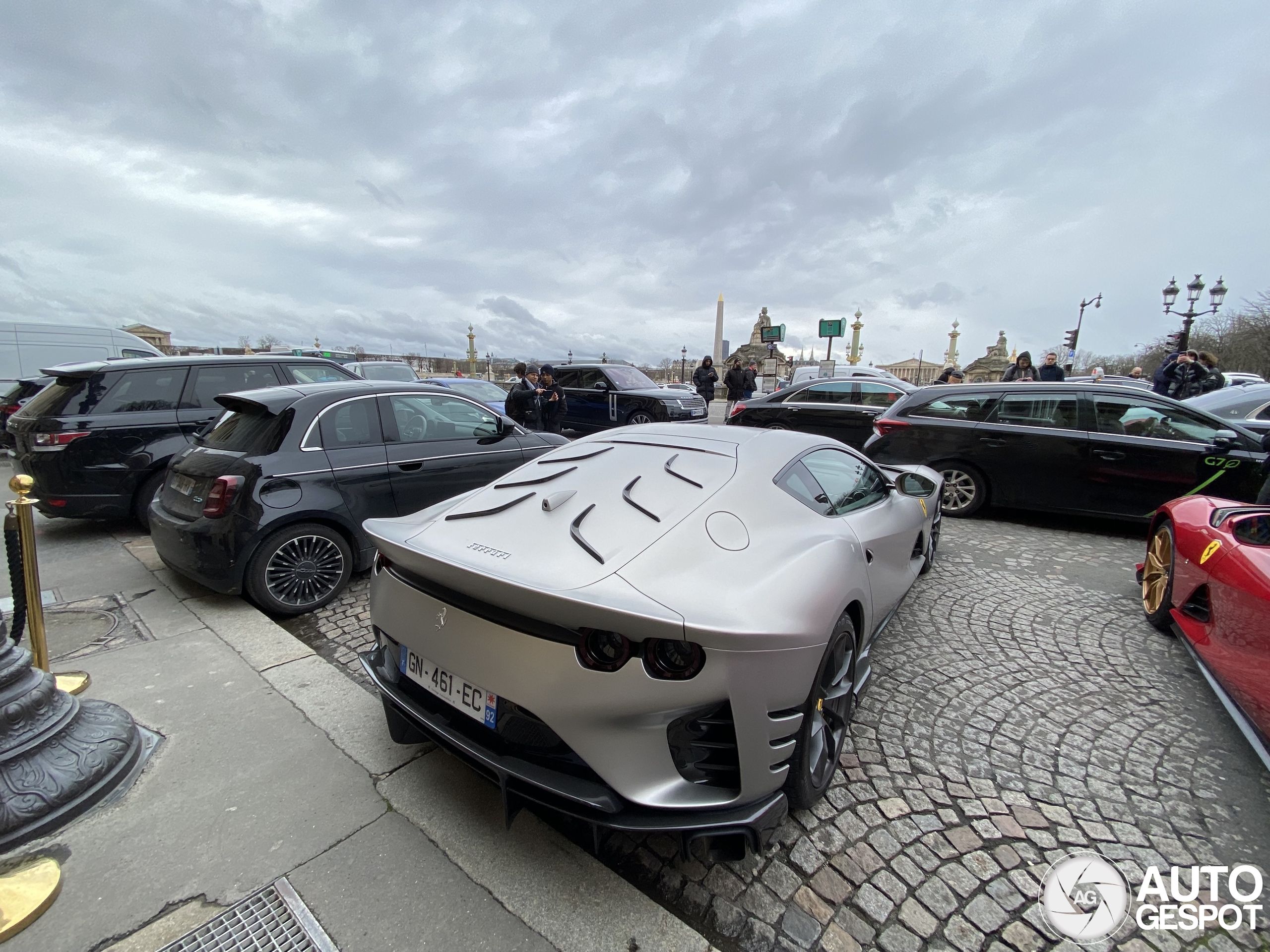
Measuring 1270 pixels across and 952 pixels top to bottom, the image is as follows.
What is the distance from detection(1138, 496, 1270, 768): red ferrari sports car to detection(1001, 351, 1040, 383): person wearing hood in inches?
308

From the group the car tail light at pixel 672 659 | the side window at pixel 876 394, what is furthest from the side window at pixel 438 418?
the side window at pixel 876 394

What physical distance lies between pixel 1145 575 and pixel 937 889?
3.37 meters

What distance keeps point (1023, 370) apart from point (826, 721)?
1208cm

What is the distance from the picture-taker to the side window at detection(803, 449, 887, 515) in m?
2.84

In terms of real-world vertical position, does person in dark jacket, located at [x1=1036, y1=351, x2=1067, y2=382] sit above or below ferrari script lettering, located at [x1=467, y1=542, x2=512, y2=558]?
above

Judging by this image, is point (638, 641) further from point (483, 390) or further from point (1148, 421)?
point (483, 390)

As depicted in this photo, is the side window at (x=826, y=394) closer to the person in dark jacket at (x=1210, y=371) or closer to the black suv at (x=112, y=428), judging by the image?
the person in dark jacket at (x=1210, y=371)

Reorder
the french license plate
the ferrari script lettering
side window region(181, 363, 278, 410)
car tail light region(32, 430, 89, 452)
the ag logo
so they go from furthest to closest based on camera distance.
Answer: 1. side window region(181, 363, 278, 410)
2. car tail light region(32, 430, 89, 452)
3. the ferrari script lettering
4. the french license plate
5. the ag logo

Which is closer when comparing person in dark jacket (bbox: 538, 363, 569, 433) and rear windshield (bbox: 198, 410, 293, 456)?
rear windshield (bbox: 198, 410, 293, 456)

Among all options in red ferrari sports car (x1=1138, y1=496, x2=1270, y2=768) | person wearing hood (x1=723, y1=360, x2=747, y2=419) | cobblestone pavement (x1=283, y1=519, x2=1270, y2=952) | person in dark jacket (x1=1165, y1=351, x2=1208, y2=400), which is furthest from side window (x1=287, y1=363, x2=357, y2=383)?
person in dark jacket (x1=1165, y1=351, x2=1208, y2=400)

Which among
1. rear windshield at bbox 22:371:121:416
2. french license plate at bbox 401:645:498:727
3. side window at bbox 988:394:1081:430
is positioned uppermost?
rear windshield at bbox 22:371:121:416

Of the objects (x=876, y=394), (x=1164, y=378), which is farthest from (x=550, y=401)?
(x=1164, y=378)

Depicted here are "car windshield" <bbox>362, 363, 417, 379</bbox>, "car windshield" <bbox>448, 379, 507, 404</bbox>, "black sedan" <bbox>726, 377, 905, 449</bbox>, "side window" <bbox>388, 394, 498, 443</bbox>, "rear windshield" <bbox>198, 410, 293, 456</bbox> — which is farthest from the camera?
"car windshield" <bbox>362, 363, 417, 379</bbox>

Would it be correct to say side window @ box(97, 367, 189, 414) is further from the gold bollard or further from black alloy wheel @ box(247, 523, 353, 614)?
the gold bollard
